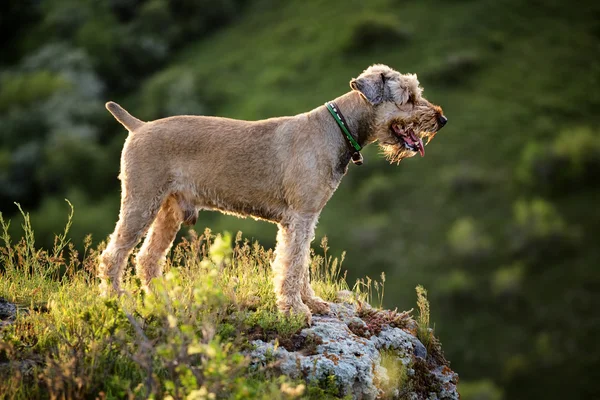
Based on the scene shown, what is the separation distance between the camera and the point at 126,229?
824 cm

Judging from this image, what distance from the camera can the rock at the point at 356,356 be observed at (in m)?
7.19

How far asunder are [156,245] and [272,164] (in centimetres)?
184

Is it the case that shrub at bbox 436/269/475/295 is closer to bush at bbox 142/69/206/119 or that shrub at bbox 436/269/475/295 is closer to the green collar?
bush at bbox 142/69/206/119

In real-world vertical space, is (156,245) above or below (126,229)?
above

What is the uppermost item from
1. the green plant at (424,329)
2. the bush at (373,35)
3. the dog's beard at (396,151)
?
the bush at (373,35)

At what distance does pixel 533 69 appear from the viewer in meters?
77.2

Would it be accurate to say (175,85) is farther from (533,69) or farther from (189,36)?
(533,69)

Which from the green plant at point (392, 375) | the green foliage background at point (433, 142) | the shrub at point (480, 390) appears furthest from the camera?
the green foliage background at point (433, 142)

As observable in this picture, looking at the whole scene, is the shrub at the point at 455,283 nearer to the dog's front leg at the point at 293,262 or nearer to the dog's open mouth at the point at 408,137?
the dog's open mouth at the point at 408,137

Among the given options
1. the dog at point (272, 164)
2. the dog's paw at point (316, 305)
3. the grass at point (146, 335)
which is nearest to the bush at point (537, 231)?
the grass at point (146, 335)

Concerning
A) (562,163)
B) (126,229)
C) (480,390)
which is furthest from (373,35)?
(126,229)

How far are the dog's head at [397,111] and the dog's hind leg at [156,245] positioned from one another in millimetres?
2639

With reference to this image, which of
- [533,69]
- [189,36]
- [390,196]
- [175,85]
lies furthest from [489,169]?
[189,36]

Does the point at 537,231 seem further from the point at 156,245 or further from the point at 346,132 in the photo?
the point at 156,245
